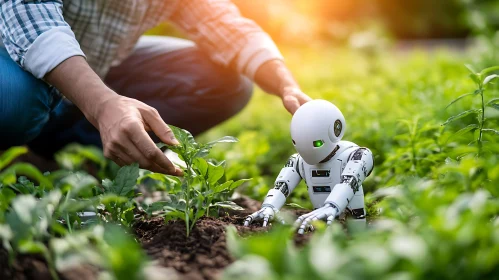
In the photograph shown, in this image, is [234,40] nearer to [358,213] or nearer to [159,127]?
[159,127]

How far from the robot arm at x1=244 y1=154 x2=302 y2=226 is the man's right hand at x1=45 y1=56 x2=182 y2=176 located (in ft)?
0.94

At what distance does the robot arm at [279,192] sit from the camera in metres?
1.77

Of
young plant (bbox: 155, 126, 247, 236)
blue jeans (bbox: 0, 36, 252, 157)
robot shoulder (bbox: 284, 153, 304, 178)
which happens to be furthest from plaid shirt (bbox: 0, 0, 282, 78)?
robot shoulder (bbox: 284, 153, 304, 178)

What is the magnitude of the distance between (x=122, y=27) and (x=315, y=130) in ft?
4.11

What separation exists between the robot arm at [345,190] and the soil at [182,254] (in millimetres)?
86

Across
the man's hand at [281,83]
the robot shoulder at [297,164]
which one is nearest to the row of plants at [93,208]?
the robot shoulder at [297,164]

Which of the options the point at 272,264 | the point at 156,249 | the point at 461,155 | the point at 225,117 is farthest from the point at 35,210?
the point at 225,117

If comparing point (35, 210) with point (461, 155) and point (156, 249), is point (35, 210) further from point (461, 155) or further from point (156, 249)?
point (461, 155)

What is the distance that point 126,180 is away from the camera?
1761mm

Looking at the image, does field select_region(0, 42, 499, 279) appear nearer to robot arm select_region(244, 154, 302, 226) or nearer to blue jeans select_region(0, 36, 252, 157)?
robot arm select_region(244, 154, 302, 226)

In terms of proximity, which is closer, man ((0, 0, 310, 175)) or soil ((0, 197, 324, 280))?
soil ((0, 197, 324, 280))

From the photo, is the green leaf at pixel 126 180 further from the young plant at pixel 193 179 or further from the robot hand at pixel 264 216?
the robot hand at pixel 264 216

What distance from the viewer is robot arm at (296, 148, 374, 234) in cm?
163

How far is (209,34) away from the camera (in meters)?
2.80
